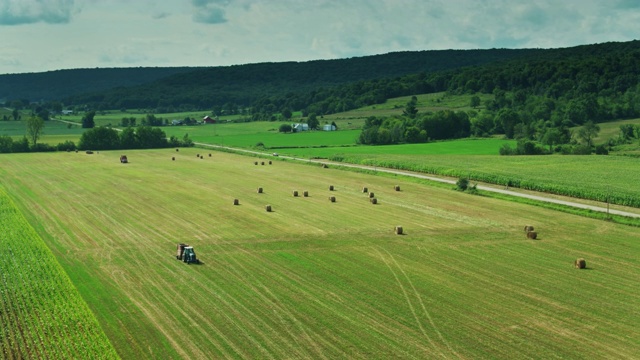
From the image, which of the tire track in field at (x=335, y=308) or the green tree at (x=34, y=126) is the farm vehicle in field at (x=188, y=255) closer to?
the tire track in field at (x=335, y=308)

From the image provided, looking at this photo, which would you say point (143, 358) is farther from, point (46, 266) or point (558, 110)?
point (558, 110)

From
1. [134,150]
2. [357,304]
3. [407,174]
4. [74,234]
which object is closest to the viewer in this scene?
[357,304]

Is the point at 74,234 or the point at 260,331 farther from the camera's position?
the point at 74,234

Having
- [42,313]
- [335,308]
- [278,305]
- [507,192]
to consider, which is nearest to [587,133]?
[507,192]

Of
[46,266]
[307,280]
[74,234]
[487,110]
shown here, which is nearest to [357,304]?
[307,280]

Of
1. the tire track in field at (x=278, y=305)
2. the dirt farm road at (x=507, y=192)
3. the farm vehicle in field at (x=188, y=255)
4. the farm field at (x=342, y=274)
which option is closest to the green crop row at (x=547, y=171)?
the dirt farm road at (x=507, y=192)

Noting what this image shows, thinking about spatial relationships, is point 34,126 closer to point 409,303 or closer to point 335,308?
point 335,308
